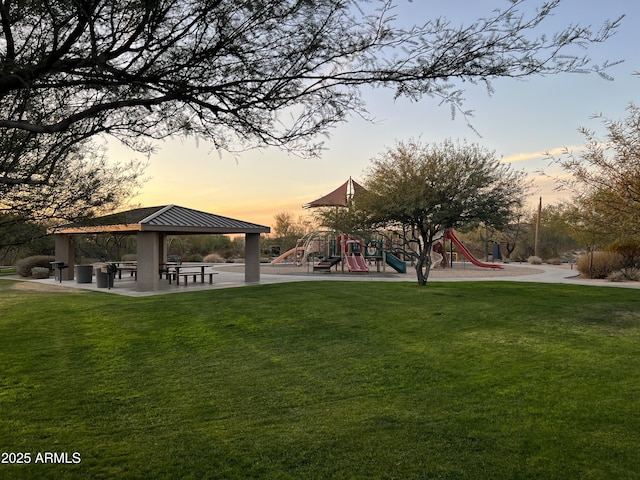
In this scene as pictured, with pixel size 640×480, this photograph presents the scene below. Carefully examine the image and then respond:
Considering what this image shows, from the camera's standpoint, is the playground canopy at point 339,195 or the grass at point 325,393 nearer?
the grass at point 325,393

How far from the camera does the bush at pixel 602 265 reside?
22.6m

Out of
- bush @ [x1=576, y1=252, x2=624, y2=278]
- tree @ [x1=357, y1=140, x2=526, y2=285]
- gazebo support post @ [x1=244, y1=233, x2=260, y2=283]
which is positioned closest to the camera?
tree @ [x1=357, y1=140, x2=526, y2=285]

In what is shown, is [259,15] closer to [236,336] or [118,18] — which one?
[118,18]

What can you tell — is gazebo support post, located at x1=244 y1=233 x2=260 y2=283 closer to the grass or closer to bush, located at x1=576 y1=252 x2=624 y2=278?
the grass

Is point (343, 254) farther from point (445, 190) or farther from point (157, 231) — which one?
point (157, 231)

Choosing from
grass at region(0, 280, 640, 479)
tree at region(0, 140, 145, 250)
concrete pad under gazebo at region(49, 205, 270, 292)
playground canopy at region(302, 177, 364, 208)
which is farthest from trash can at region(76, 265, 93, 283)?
tree at region(0, 140, 145, 250)

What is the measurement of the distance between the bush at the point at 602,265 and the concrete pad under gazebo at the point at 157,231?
15028 mm

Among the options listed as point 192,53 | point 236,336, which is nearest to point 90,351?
point 236,336

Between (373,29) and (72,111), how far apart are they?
2.31m

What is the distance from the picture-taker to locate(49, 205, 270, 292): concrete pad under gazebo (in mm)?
16281

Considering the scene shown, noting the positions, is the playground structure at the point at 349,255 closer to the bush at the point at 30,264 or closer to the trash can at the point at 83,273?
the trash can at the point at 83,273

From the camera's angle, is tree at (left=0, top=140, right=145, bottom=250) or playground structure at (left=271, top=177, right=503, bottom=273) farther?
playground structure at (left=271, top=177, right=503, bottom=273)

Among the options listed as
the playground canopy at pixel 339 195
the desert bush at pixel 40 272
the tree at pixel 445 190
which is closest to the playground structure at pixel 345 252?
the playground canopy at pixel 339 195

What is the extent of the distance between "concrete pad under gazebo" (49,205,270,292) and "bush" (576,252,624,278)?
592 inches
